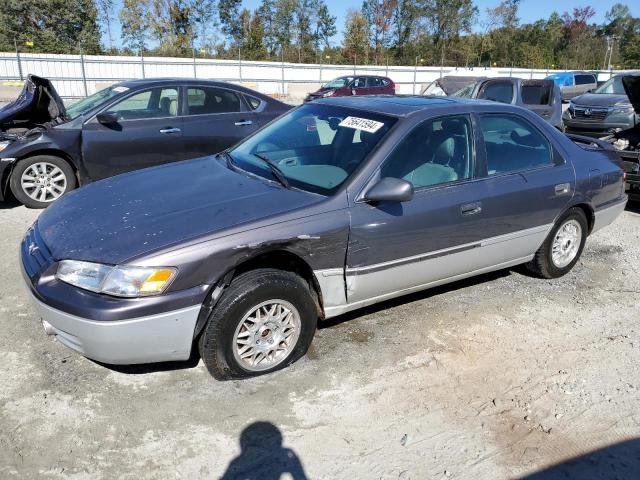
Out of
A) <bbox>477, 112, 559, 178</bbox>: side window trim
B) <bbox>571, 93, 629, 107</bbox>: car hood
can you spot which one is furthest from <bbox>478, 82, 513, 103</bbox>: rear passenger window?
<bbox>477, 112, 559, 178</bbox>: side window trim

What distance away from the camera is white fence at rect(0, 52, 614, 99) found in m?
24.1

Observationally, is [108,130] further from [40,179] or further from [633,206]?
[633,206]

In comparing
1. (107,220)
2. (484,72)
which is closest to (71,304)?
(107,220)

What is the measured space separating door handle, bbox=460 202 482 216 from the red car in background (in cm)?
1792

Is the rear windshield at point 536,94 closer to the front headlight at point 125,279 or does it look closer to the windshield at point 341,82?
the windshield at point 341,82

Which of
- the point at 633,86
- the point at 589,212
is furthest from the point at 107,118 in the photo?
the point at 633,86

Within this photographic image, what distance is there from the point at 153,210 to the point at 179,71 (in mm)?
25973

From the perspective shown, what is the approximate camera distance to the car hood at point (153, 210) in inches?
117

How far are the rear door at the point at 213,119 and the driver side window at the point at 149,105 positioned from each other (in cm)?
19

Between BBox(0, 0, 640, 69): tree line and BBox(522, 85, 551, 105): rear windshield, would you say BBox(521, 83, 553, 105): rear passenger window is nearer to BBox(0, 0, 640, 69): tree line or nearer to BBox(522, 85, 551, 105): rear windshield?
BBox(522, 85, 551, 105): rear windshield

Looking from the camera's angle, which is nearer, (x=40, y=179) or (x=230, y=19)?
(x=40, y=179)

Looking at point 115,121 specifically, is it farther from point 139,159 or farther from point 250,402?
point 250,402

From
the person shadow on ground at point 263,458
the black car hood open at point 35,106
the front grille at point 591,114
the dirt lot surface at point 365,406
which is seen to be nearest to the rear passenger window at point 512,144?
the dirt lot surface at point 365,406

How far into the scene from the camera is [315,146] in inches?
157
